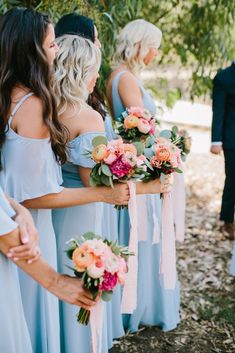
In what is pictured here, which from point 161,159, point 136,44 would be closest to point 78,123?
point 161,159

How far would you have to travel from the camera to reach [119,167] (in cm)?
268

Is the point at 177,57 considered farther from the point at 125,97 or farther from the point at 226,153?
the point at 125,97

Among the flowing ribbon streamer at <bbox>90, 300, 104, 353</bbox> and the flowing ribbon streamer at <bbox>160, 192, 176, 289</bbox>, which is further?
the flowing ribbon streamer at <bbox>160, 192, 176, 289</bbox>

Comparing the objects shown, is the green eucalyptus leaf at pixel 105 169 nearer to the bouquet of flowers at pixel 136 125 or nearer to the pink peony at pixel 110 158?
the pink peony at pixel 110 158

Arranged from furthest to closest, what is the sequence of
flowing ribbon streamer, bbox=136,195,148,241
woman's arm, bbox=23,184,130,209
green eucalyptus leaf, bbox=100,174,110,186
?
flowing ribbon streamer, bbox=136,195,148,241 → green eucalyptus leaf, bbox=100,174,110,186 → woman's arm, bbox=23,184,130,209

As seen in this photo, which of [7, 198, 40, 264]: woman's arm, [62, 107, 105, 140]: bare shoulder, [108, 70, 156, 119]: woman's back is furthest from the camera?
[108, 70, 156, 119]: woman's back

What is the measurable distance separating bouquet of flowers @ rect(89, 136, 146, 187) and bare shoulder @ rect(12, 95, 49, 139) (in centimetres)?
35

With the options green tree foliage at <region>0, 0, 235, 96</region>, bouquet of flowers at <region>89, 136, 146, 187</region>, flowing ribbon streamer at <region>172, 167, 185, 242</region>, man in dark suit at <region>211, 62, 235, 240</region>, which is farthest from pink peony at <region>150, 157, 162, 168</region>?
man in dark suit at <region>211, 62, 235, 240</region>

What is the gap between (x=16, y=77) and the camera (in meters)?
2.41

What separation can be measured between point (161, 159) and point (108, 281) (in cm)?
111

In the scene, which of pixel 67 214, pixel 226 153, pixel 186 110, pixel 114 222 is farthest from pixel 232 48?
pixel 186 110

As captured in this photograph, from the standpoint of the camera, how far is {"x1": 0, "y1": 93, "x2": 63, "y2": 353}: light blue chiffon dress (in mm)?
2439

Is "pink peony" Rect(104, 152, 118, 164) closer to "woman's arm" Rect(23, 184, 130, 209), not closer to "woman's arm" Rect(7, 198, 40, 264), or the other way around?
"woman's arm" Rect(23, 184, 130, 209)

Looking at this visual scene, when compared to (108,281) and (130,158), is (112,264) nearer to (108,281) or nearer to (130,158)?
(108,281)
